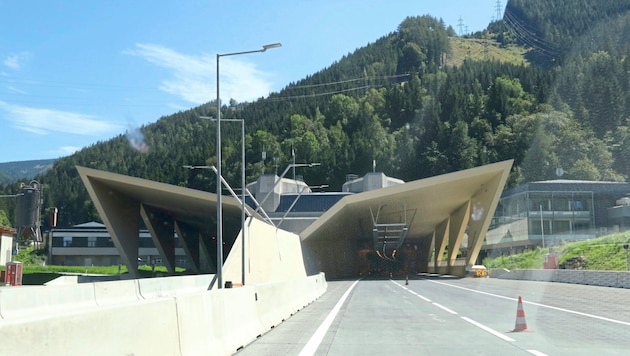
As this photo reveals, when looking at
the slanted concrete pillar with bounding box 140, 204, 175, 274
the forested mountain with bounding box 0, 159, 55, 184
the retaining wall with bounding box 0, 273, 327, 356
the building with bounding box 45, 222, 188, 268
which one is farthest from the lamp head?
the forested mountain with bounding box 0, 159, 55, 184

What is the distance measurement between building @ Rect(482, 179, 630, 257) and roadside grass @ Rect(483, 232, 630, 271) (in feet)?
43.3

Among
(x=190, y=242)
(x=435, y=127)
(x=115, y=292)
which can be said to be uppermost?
(x=435, y=127)

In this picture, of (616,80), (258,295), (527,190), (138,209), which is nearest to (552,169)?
(616,80)

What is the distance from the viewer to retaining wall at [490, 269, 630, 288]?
35.5 metres

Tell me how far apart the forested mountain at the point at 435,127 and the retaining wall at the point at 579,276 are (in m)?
36.3

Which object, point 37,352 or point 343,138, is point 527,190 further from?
point 37,352

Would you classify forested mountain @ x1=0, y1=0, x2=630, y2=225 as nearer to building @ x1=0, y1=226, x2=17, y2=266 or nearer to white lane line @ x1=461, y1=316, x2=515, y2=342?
building @ x1=0, y1=226, x2=17, y2=266

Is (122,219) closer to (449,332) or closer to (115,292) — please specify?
(115,292)

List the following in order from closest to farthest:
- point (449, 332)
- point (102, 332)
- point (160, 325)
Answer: point (102, 332), point (160, 325), point (449, 332)

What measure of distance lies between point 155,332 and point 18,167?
484ft

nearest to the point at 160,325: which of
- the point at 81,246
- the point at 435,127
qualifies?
the point at 81,246

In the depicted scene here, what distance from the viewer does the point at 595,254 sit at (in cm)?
5525

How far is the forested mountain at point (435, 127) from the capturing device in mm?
101688

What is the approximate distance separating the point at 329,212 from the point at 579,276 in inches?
997
